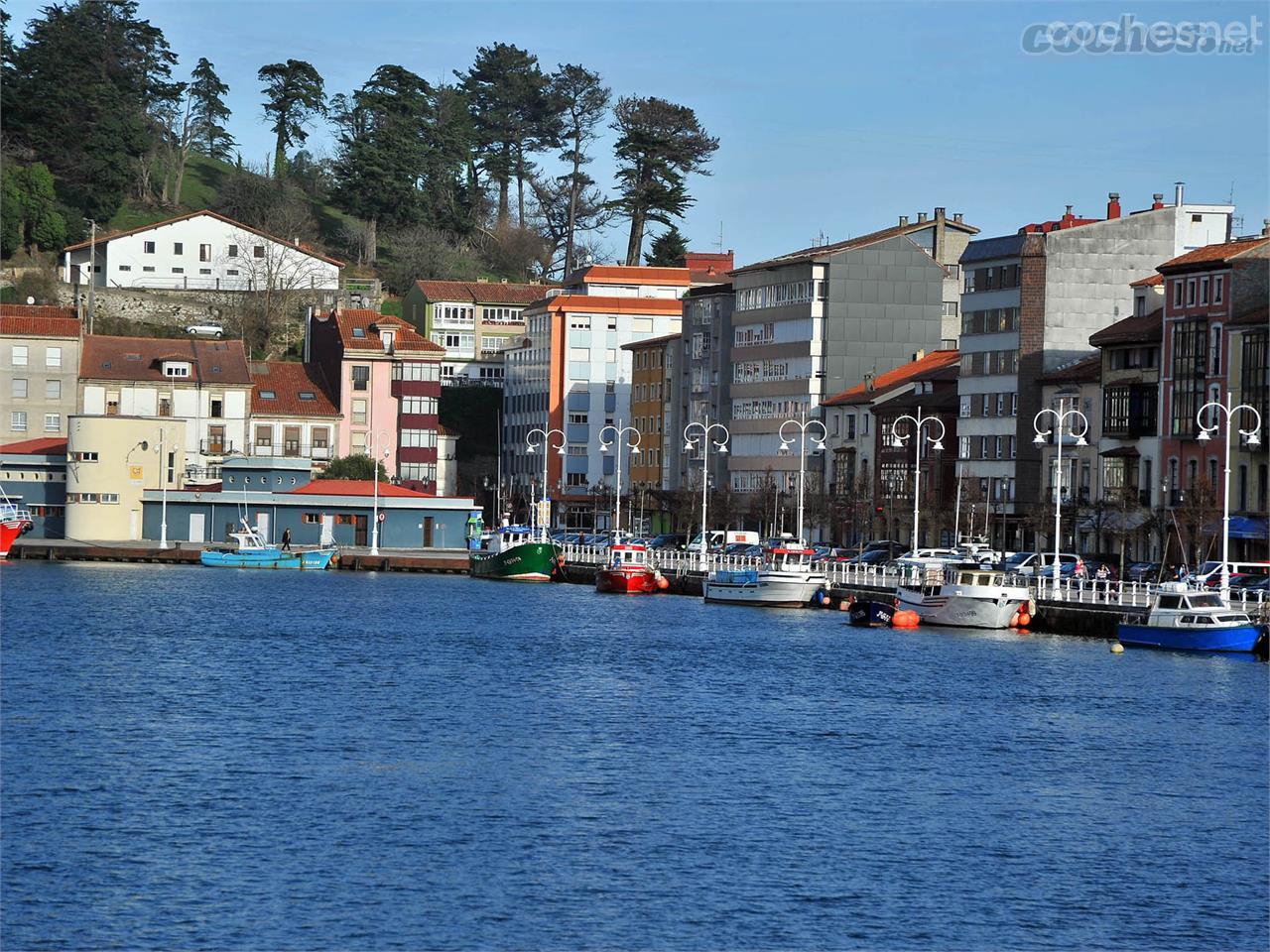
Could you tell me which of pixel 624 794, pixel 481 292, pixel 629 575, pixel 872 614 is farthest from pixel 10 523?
pixel 624 794

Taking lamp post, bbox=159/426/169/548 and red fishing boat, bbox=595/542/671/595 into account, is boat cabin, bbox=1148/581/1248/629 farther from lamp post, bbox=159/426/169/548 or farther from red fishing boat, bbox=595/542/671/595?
lamp post, bbox=159/426/169/548

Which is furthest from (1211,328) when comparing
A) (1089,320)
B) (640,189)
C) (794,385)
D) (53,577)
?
(640,189)

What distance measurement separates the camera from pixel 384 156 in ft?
579

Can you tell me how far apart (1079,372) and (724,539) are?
2206cm

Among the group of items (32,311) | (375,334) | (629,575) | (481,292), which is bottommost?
(629,575)

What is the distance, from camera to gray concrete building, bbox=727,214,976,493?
13500cm

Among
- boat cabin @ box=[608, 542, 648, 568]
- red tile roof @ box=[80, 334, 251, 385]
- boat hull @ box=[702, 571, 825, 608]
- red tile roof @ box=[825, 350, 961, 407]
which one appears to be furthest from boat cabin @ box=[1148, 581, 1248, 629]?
red tile roof @ box=[80, 334, 251, 385]

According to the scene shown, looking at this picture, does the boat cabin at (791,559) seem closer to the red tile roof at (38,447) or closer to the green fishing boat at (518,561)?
the green fishing boat at (518,561)

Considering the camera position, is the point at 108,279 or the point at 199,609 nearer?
the point at 199,609

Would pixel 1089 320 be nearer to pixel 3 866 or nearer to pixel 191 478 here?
pixel 191 478

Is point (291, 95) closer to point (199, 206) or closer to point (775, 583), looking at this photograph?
point (199, 206)

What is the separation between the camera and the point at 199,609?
89.8 metres

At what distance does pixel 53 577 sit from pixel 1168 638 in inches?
2316

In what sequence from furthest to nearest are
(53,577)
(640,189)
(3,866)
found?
1. (640,189)
2. (53,577)
3. (3,866)
